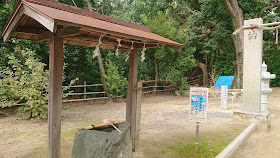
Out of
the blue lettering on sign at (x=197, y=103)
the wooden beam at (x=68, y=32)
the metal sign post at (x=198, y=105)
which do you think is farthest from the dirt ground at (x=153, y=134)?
the wooden beam at (x=68, y=32)

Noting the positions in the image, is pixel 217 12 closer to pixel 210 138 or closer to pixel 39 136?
pixel 210 138

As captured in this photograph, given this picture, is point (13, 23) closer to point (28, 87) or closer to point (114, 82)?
point (28, 87)

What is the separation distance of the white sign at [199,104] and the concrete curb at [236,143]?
728 mm

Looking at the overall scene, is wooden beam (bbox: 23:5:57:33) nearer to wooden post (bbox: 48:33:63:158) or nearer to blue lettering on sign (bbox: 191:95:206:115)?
wooden post (bbox: 48:33:63:158)

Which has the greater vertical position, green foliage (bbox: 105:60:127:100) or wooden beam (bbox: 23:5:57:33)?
wooden beam (bbox: 23:5:57:33)

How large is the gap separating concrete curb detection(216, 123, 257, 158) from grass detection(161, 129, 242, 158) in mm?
219

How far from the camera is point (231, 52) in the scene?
15.2 metres

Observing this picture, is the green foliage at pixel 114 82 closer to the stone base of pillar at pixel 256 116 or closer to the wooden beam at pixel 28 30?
the stone base of pillar at pixel 256 116

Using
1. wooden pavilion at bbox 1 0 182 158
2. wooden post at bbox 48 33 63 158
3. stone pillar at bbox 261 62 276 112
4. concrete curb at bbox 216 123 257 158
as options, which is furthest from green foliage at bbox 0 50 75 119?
stone pillar at bbox 261 62 276 112

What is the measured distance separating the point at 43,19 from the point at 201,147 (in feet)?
12.7

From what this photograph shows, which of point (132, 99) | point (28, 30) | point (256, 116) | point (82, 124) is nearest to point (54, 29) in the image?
point (28, 30)

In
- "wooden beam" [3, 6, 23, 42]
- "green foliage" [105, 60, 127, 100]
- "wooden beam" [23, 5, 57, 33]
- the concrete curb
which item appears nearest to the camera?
"wooden beam" [23, 5, 57, 33]

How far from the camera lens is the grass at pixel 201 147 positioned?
3.87m

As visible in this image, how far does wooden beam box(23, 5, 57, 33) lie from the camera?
7.17 ft
